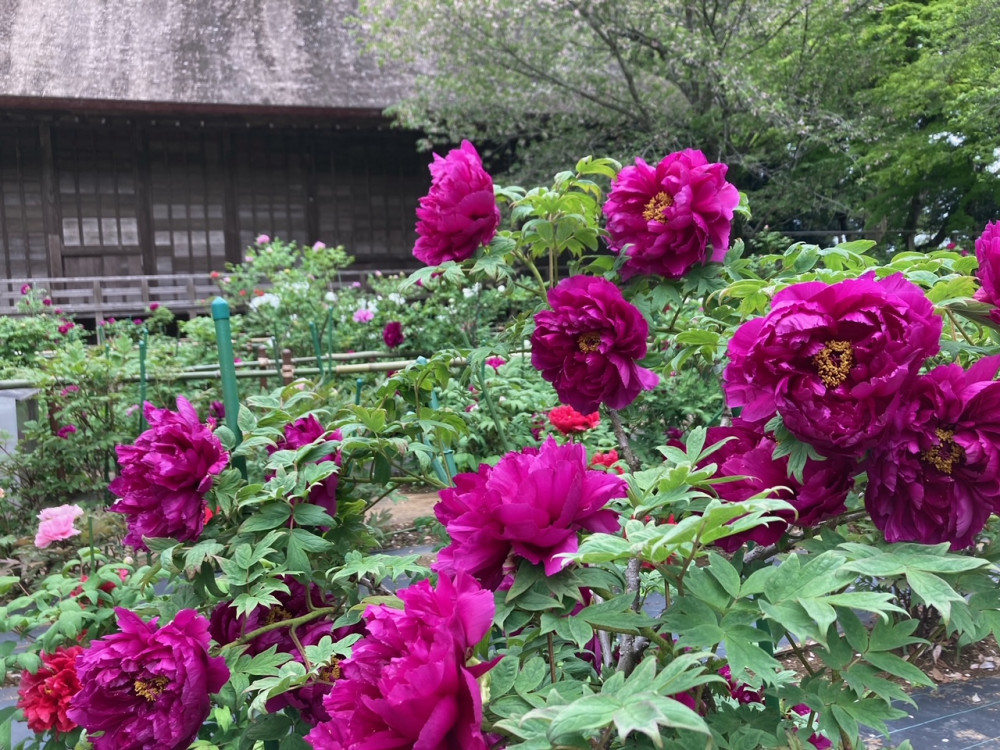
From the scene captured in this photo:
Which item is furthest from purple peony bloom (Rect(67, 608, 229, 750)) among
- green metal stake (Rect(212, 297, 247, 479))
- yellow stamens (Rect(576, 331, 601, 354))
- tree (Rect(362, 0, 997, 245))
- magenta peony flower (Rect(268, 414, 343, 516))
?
tree (Rect(362, 0, 997, 245))

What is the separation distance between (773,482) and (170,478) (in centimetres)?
77

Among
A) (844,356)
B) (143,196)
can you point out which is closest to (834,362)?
(844,356)

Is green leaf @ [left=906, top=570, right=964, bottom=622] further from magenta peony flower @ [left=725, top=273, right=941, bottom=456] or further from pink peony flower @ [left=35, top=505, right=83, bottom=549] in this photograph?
pink peony flower @ [left=35, top=505, right=83, bottom=549]

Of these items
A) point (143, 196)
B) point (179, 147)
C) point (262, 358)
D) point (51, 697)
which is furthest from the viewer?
point (179, 147)

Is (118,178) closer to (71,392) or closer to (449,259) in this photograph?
(71,392)

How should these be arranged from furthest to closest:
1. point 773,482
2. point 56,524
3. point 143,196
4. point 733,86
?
point 143,196 < point 733,86 < point 56,524 < point 773,482

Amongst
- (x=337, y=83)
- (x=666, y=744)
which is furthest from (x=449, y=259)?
(x=337, y=83)

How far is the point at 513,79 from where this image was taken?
9.86 metres

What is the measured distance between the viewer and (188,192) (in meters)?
11.6

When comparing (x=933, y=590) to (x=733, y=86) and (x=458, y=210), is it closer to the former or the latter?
(x=458, y=210)

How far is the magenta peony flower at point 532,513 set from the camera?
0.70 m

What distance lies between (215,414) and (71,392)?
1236mm

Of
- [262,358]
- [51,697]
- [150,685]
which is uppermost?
[150,685]

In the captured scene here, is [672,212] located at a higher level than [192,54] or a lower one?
lower
